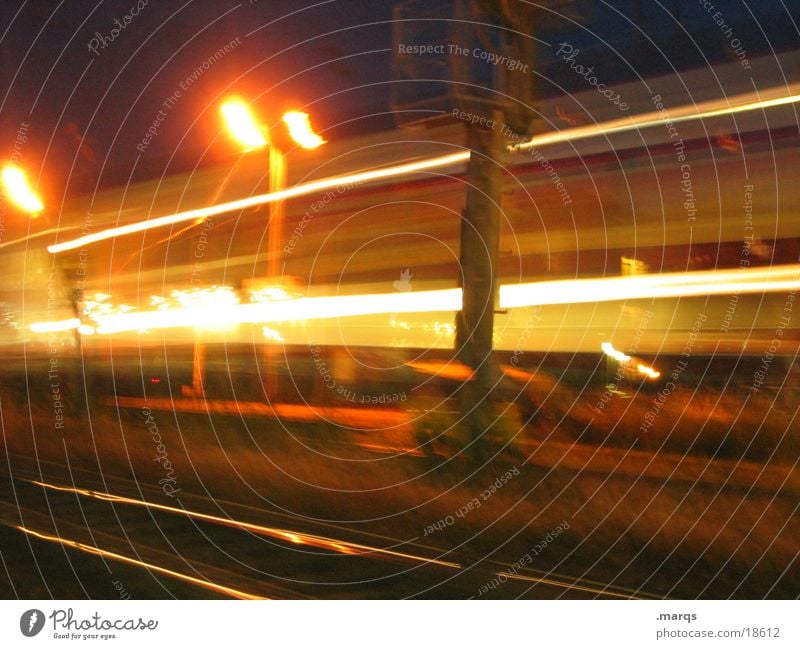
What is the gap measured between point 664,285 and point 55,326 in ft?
16.1

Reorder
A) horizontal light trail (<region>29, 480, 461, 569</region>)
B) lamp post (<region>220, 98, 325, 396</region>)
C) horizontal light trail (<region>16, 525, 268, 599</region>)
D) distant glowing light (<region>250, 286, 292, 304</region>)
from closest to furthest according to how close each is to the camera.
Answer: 1. horizontal light trail (<region>16, 525, 268, 599</region>)
2. horizontal light trail (<region>29, 480, 461, 569</region>)
3. lamp post (<region>220, 98, 325, 396</region>)
4. distant glowing light (<region>250, 286, 292, 304</region>)

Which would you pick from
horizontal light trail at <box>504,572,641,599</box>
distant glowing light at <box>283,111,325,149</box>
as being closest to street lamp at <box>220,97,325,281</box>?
distant glowing light at <box>283,111,325,149</box>

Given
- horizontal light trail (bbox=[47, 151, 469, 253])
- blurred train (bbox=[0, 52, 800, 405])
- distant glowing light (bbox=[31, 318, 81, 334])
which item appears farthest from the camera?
distant glowing light (bbox=[31, 318, 81, 334])

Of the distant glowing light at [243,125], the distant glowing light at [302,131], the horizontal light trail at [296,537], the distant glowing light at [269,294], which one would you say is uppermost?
the distant glowing light at [243,125]

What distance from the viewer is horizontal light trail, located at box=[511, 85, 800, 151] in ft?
15.0

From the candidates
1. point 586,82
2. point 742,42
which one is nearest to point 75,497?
point 586,82

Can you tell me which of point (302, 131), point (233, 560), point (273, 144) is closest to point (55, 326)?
point (273, 144)

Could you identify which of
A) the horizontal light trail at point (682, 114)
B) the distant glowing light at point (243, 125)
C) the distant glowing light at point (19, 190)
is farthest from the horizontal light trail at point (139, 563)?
the horizontal light trail at point (682, 114)

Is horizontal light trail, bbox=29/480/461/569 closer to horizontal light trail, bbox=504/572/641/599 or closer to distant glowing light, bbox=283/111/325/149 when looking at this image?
horizontal light trail, bbox=504/572/641/599

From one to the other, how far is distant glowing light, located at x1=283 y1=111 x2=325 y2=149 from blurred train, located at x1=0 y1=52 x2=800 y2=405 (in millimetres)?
83

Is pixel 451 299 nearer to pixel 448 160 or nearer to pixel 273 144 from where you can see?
pixel 448 160

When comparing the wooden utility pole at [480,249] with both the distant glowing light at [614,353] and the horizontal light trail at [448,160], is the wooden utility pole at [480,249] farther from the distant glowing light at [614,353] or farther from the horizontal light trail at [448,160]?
the distant glowing light at [614,353]

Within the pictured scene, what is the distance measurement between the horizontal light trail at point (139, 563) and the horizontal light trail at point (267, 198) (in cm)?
209

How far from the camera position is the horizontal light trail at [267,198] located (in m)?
5.49
